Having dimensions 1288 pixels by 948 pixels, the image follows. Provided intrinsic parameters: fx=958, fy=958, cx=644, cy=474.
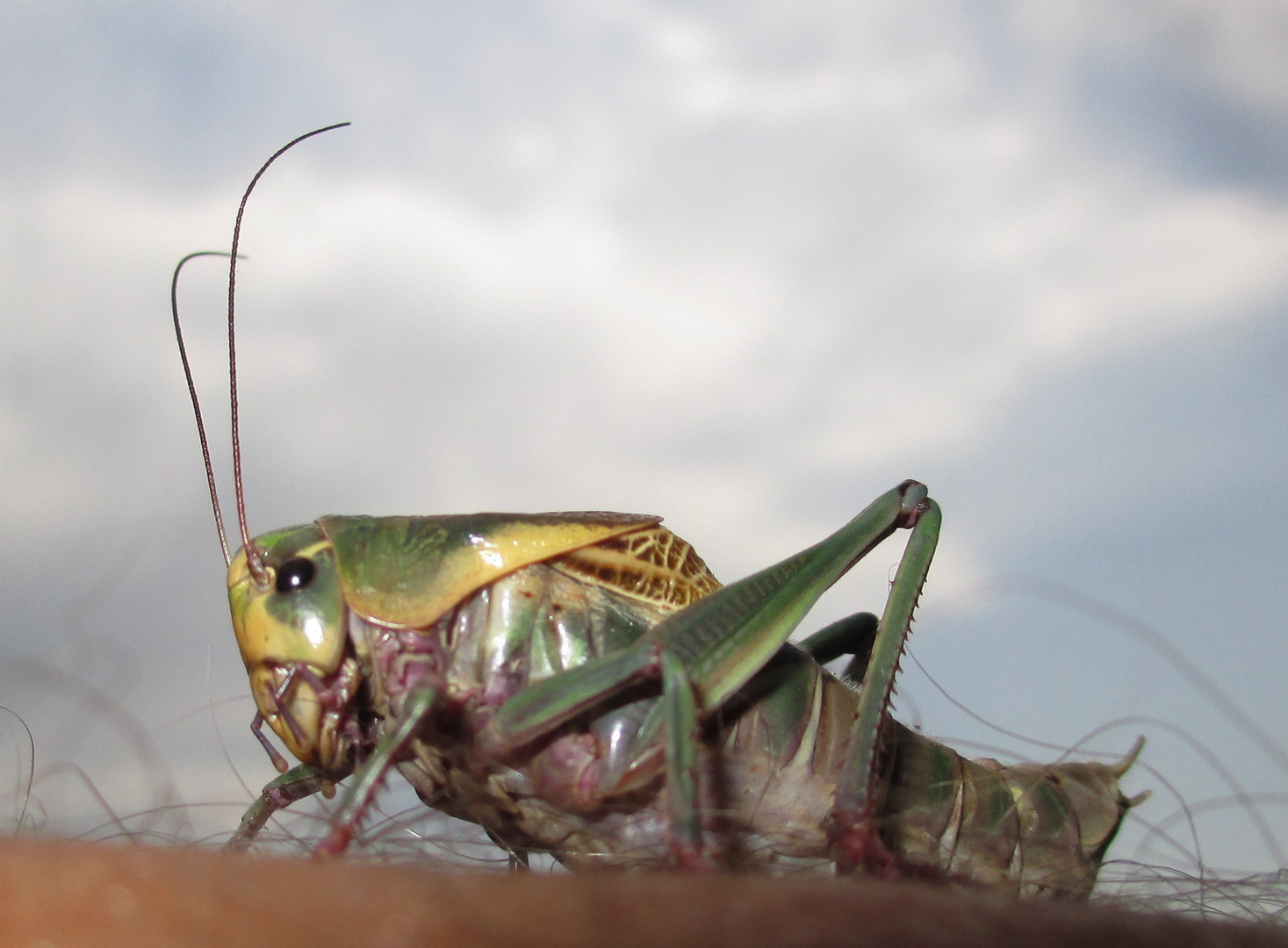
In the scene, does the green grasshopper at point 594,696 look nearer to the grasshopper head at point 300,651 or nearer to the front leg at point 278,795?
the grasshopper head at point 300,651

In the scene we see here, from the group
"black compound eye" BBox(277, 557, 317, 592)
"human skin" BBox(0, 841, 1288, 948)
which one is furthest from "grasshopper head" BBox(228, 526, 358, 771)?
"human skin" BBox(0, 841, 1288, 948)

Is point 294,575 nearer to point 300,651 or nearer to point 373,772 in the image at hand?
point 300,651

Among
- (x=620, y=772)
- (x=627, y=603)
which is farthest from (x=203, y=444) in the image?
(x=620, y=772)

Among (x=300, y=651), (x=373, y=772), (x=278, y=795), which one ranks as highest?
(x=300, y=651)

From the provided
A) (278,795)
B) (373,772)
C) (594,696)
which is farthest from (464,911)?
(278,795)

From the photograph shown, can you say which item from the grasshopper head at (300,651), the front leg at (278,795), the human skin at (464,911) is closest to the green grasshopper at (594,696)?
the grasshopper head at (300,651)

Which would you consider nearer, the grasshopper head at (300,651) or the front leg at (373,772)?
the front leg at (373,772)

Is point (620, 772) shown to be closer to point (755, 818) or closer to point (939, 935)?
point (755, 818)

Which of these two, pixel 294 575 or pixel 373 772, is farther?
pixel 294 575
